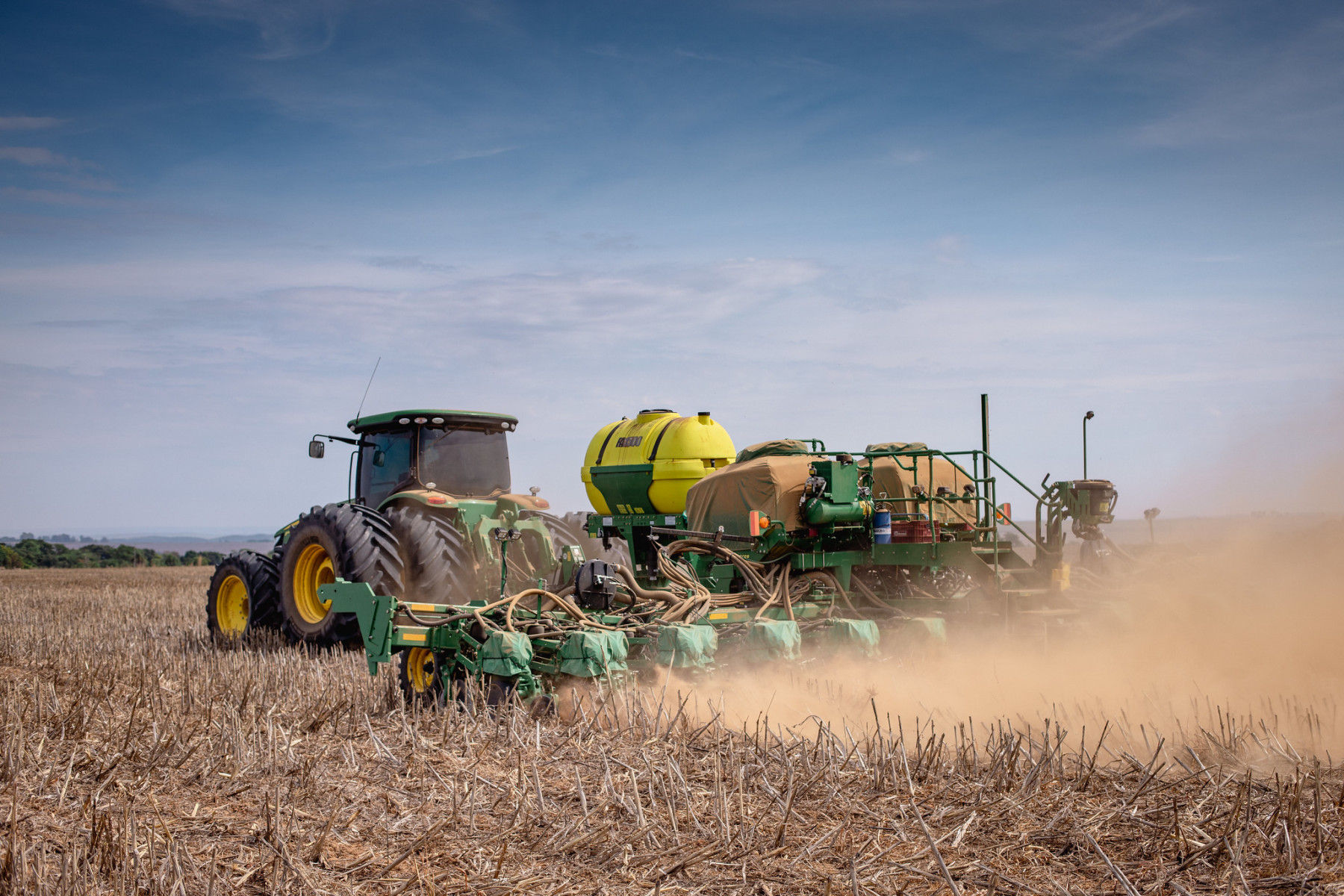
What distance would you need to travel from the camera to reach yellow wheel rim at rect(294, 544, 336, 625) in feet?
33.6

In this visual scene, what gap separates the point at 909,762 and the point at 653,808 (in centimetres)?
137

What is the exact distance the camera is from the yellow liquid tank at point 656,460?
12125 mm

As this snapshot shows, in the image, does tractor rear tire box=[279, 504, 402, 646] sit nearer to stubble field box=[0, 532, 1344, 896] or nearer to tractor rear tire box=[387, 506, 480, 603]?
tractor rear tire box=[387, 506, 480, 603]

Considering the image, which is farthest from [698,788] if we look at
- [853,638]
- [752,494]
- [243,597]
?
[243,597]

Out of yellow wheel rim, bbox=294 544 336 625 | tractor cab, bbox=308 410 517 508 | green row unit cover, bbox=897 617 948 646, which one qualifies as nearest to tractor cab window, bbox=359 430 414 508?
tractor cab, bbox=308 410 517 508

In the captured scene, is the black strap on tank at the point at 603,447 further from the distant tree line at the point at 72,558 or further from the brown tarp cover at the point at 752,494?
the distant tree line at the point at 72,558

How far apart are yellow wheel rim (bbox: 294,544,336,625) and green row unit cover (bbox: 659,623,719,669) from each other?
4680 mm

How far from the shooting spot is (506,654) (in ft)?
21.9

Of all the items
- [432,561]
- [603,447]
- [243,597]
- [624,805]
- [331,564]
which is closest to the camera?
[624,805]

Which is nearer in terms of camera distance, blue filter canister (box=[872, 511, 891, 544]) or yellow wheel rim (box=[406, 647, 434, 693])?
yellow wheel rim (box=[406, 647, 434, 693])

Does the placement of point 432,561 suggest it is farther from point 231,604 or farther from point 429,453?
point 231,604

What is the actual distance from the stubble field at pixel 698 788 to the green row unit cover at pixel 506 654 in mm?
407

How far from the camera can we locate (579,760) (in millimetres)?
5234

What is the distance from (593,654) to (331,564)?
447 centimetres
